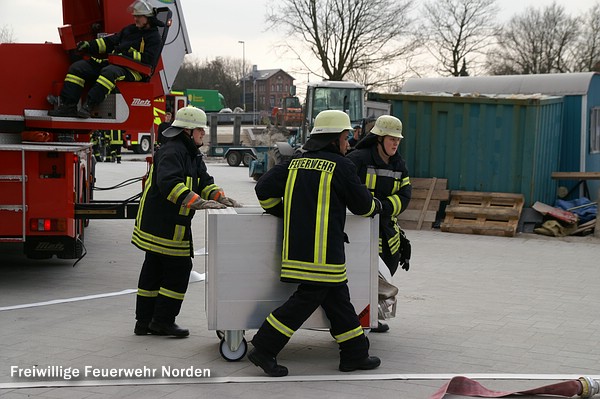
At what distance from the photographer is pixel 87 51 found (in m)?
9.38

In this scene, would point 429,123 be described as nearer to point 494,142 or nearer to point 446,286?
point 494,142

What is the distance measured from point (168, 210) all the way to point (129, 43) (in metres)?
3.46

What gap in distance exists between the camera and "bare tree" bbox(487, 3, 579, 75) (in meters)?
53.3

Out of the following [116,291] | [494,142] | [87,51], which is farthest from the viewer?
[494,142]

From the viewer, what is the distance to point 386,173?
6.75 meters

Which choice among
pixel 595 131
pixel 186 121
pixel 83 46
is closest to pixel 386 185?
pixel 186 121

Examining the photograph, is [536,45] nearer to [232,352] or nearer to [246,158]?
[246,158]

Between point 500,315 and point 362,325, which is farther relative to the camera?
→ point 500,315

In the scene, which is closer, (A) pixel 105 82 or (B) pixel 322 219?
(B) pixel 322 219

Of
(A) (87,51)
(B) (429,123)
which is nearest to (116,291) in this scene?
(A) (87,51)

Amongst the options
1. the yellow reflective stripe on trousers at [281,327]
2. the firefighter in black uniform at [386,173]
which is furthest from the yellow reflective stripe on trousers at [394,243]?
the yellow reflective stripe on trousers at [281,327]

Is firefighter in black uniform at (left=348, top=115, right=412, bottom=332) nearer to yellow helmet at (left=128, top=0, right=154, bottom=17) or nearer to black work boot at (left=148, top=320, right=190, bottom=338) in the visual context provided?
black work boot at (left=148, top=320, right=190, bottom=338)

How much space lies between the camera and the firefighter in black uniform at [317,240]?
5625mm

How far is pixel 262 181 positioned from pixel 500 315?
326cm
